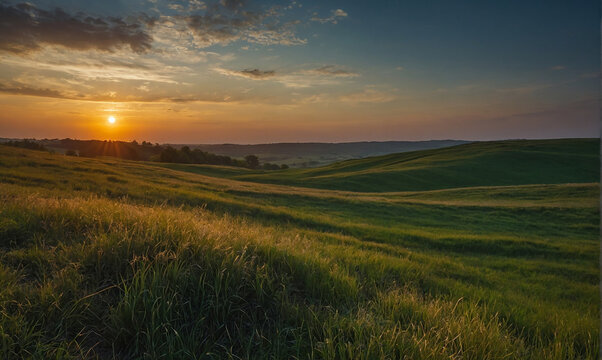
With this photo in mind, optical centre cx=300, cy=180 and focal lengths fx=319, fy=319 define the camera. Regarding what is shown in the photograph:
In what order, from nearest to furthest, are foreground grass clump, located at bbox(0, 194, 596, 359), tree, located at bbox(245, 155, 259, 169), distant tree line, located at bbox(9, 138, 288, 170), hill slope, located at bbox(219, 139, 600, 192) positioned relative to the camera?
foreground grass clump, located at bbox(0, 194, 596, 359), hill slope, located at bbox(219, 139, 600, 192), distant tree line, located at bbox(9, 138, 288, 170), tree, located at bbox(245, 155, 259, 169)

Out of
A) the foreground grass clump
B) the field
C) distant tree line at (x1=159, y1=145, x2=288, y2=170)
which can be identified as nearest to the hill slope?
distant tree line at (x1=159, y1=145, x2=288, y2=170)

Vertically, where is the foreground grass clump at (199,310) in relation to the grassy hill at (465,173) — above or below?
above

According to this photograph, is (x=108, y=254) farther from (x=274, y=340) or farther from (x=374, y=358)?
(x=374, y=358)

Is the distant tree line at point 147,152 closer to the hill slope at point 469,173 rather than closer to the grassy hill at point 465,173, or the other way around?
the grassy hill at point 465,173

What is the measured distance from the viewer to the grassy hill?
55.5 meters

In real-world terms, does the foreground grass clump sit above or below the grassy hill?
above

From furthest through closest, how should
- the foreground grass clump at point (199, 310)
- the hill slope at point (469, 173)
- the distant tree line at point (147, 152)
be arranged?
the distant tree line at point (147, 152) < the hill slope at point (469, 173) < the foreground grass clump at point (199, 310)

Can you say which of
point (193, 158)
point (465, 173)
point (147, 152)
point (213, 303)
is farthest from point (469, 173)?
point (147, 152)

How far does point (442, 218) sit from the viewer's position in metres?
23.9

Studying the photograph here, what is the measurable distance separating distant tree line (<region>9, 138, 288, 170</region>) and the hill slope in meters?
42.3

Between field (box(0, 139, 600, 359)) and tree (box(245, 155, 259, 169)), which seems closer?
field (box(0, 139, 600, 359))

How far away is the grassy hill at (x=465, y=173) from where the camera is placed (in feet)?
182

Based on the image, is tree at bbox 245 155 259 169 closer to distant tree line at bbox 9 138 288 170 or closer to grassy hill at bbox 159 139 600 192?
distant tree line at bbox 9 138 288 170

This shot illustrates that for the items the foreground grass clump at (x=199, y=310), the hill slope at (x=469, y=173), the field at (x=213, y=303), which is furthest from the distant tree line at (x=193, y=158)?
the foreground grass clump at (x=199, y=310)
